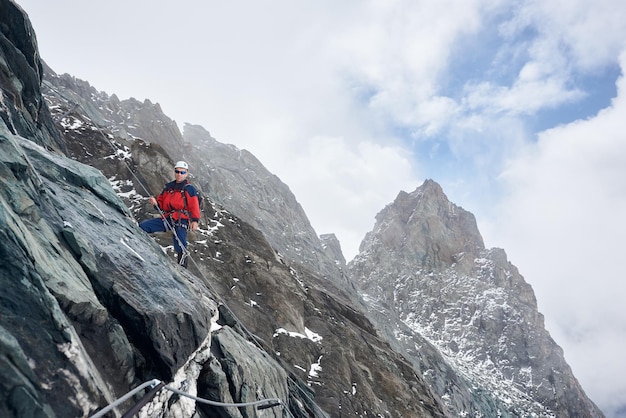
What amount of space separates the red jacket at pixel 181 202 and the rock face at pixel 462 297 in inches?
4182

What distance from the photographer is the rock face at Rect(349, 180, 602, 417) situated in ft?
400

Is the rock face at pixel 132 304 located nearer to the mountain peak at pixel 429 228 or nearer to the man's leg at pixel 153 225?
the man's leg at pixel 153 225

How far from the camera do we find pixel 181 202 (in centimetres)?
1138

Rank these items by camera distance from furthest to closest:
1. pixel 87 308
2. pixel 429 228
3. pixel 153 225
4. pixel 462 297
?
1. pixel 429 228
2. pixel 462 297
3. pixel 153 225
4. pixel 87 308

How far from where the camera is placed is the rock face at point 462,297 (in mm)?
121875

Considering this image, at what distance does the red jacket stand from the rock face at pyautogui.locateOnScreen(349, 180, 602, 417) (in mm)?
106223

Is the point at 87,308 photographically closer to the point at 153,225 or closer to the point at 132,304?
the point at 132,304

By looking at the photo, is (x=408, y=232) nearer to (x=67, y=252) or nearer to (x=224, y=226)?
(x=224, y=226)

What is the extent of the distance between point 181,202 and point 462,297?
519 ft

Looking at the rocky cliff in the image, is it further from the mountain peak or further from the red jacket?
the mountain peak

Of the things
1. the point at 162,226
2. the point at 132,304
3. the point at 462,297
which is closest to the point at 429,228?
the point at 462,297

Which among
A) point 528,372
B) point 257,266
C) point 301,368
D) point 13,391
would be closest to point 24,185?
point 13,391

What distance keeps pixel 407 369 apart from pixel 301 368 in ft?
35.0

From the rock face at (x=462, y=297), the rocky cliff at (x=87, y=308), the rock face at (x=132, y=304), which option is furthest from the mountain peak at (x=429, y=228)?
the rocky cliff at (x=87, y=308)
